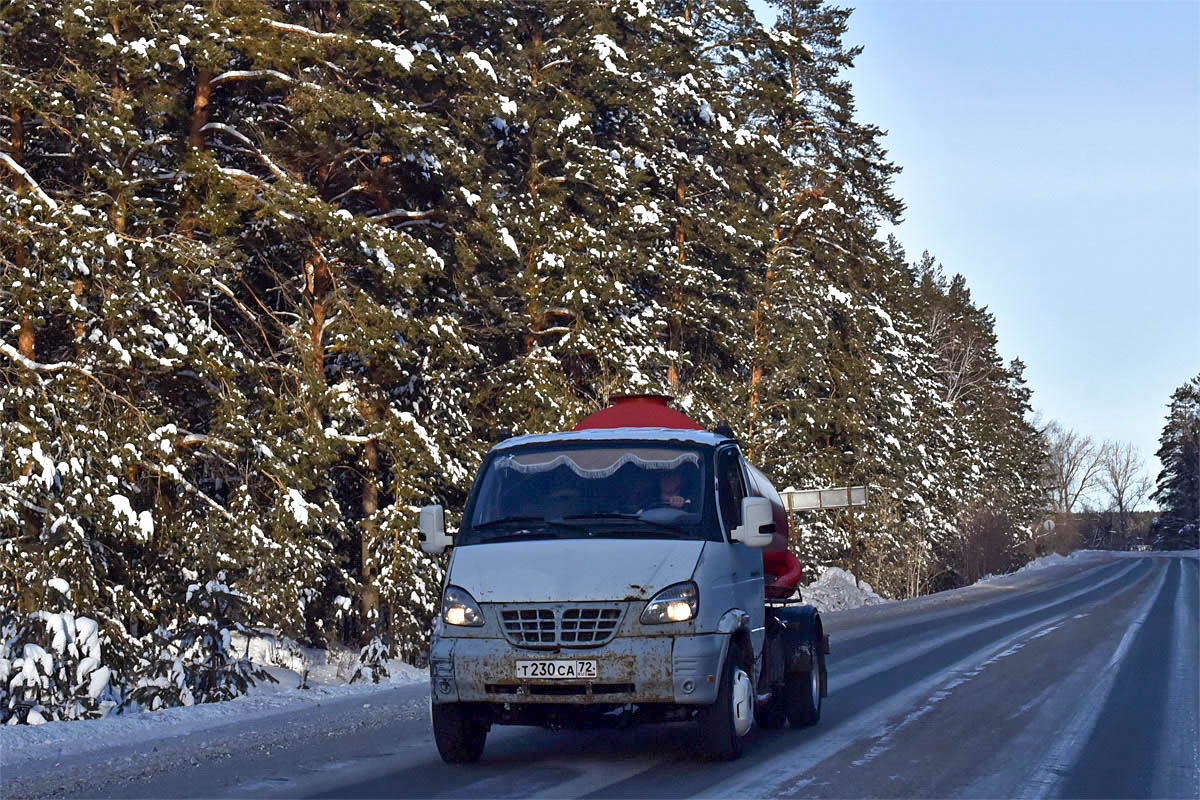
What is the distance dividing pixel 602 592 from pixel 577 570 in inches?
8.9

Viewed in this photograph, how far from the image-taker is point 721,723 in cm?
861

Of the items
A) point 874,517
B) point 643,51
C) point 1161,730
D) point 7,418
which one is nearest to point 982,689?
point 1161,730

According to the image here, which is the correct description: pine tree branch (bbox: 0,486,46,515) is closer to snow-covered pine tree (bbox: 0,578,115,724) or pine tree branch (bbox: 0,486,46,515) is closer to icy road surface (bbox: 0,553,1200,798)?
snow-covered pine tree (bbox: 0,578,115,724)

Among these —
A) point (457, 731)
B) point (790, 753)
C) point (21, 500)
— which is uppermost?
point (21, 500)

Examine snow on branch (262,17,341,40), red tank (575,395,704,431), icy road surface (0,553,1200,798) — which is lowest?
icy road surface (0,553,1200,798)

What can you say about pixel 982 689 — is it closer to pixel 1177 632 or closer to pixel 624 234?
pixel 1177 632

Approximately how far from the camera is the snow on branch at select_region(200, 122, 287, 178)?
22.0 meters

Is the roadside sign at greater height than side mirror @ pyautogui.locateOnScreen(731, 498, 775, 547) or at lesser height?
greater

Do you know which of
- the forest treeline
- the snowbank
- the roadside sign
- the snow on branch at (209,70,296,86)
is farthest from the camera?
the snowbank

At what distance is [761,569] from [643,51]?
90.4ft

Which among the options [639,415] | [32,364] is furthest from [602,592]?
[32,364]

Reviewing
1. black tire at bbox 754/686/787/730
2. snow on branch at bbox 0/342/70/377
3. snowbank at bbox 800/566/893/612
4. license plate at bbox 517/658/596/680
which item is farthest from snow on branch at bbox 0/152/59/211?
snowbank at bbox 800/566/893/612

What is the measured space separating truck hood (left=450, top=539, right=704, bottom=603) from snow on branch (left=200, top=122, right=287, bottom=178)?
14585 millimetres

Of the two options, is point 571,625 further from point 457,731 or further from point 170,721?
point 170,721
